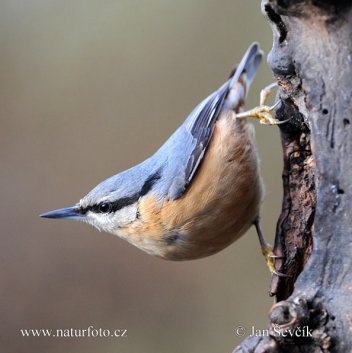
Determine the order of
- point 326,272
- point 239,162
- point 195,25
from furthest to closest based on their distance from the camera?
point 195,25, point 239,162, point 326,272

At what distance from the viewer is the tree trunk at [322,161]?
2096 mm

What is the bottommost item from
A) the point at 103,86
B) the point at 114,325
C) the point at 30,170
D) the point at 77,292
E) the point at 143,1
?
the point at 114,325

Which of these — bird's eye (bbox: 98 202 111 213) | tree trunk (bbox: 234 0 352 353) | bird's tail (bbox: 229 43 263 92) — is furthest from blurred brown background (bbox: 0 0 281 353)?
tree trunk (bbox: 234 0 352 353)

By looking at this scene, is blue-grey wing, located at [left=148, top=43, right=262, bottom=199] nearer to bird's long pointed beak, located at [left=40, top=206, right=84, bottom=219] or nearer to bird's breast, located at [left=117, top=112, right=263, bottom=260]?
bird's breast, located at [left=117, top=112, right=263, bottom=260]

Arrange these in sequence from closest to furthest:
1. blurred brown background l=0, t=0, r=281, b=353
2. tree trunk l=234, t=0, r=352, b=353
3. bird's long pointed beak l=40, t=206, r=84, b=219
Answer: tree trunk l=234, t=0, r=352, b=353
bird's long pointed beak l=40, t=206, r=84, b=219
blurred brown background l=0, t=0, r=281, b=353

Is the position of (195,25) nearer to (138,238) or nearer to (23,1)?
(23,1)

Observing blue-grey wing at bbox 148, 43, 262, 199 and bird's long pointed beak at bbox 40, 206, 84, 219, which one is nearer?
blue-grey wing at bbox 148, 43, 262, 199

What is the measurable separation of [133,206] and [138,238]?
17 cm

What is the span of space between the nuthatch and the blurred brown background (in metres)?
1.08

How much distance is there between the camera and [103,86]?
500 cm

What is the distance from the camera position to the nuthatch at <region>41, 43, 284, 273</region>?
3055 millimetres

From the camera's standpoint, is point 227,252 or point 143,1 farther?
point 143,1

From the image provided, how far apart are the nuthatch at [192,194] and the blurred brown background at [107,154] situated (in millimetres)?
1082

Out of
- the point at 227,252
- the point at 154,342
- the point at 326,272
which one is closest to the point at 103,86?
the point at 227,252
